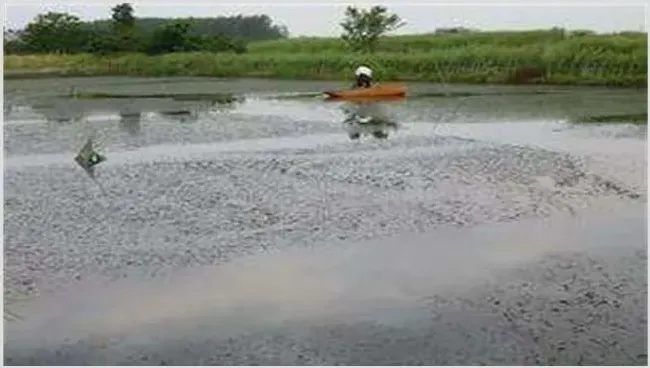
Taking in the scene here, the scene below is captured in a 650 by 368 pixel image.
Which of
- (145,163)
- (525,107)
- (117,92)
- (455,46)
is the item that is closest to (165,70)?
(117,92)

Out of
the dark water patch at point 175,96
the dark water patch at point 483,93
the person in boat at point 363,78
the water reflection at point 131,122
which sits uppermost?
the person in boat at point 363,78

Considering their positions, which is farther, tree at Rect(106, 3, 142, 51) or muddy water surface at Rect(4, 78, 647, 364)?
tree at Rect(106, 3, 142, 51)

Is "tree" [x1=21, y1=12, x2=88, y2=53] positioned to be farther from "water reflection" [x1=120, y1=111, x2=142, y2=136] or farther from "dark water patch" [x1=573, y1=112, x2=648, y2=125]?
"dark water patch" [x1=573, y1=112, x2=648, y2=125]

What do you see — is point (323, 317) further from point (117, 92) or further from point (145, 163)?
point (117, 92)

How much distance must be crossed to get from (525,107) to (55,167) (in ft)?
30.3

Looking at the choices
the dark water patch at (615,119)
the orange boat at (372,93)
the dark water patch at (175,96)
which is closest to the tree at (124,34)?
the dark water patch at (175,96)

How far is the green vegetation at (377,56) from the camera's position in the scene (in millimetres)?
20719

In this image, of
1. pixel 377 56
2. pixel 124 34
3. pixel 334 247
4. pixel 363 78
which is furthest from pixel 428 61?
pixel 334 247

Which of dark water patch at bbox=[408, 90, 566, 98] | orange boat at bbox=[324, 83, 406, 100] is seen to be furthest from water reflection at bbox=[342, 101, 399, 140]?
dark water patch at bbox=[408, 90, 566, 98]

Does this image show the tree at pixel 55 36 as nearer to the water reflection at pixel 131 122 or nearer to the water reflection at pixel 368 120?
the water reflection at pixel 131 122

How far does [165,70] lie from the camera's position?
29.5m

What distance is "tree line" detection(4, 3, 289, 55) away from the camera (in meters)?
26.0

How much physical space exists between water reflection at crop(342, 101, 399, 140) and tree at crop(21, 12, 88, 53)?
1044 cm

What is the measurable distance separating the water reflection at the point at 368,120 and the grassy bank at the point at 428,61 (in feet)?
18.0
